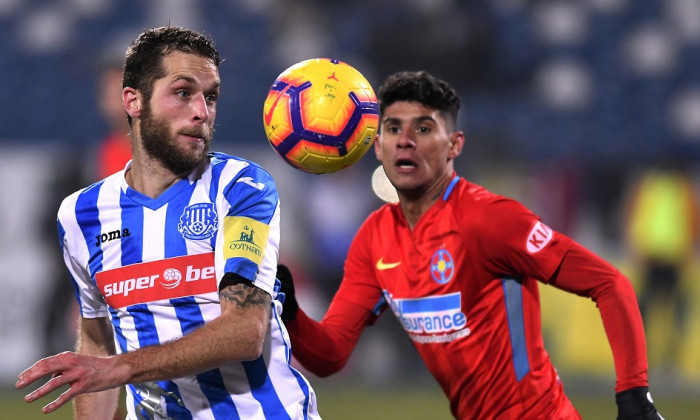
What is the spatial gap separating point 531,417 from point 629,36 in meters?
10.3

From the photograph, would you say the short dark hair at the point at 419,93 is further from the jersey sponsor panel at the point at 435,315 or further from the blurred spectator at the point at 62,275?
the blurred spectator at the point at 62,275

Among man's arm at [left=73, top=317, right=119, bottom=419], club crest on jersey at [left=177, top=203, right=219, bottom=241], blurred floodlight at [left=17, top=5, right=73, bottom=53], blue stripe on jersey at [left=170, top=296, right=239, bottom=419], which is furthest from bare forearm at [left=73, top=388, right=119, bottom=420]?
blurred floodlight at [left=17, top=5, right=73, bottom=53]

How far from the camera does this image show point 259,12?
1316 centimetres

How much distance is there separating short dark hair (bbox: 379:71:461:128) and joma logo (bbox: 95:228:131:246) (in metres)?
1.60

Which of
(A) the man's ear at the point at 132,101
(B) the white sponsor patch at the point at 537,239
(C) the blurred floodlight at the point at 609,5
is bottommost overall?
(B) the white sponsor patch at the point at 537,239

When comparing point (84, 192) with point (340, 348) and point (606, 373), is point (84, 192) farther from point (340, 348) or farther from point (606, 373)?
point (606, 373)

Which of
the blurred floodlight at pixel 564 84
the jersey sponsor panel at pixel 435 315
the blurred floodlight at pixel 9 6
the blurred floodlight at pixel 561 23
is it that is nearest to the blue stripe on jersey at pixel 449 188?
the jersey sponsor panel at pixel 435 315

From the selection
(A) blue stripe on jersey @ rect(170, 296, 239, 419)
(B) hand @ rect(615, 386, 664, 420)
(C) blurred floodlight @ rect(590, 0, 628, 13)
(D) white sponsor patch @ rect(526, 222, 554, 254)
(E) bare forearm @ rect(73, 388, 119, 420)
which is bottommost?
(B) hand @ rect(615, 386, 664, 420)

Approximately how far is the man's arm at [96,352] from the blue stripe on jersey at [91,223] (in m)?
0.26

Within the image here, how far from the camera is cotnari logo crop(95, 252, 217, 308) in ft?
10.3

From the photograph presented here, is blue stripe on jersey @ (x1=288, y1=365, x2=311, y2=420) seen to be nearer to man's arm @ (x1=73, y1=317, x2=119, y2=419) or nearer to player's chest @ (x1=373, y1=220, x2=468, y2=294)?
man's arm @ (x1=73, y1=317, x2=119, y2=419)

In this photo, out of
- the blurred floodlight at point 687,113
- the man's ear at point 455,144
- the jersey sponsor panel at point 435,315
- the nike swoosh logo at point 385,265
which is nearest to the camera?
the jersey sponsor panel at point 435,315

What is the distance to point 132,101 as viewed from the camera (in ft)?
11.2

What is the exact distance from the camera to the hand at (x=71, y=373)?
253 cm
